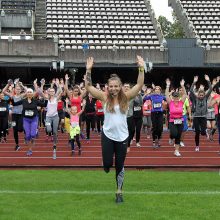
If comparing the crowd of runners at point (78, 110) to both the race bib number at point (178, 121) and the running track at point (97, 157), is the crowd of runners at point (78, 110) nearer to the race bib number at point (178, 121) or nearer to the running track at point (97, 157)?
the race bib number at point (178, 121)

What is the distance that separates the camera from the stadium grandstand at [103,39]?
30.3 meters

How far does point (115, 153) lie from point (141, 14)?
32.5 meters

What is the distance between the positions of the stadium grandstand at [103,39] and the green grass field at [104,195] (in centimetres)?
1984

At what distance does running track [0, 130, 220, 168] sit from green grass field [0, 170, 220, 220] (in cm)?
106

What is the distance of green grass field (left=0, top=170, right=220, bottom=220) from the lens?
6.91m

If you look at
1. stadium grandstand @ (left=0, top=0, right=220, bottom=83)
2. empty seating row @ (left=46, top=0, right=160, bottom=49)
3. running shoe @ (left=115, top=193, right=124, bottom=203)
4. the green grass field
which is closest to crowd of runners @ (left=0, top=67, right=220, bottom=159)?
the green grass field

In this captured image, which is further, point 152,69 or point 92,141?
point 152,69

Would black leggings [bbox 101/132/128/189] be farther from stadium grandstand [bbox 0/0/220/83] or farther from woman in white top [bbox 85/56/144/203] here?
stadium grandstand [bbox 0/0/220/83]

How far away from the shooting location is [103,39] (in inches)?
1377

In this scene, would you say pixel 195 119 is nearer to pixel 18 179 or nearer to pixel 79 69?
pixel 18 179

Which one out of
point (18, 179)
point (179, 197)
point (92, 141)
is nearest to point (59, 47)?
point (92, 141)

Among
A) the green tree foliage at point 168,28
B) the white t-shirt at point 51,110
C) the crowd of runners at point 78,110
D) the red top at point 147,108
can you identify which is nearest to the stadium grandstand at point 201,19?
the green tree foliage at point 168,28

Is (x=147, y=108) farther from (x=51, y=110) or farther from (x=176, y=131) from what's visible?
(x=51, y=110)

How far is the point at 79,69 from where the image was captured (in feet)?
102
